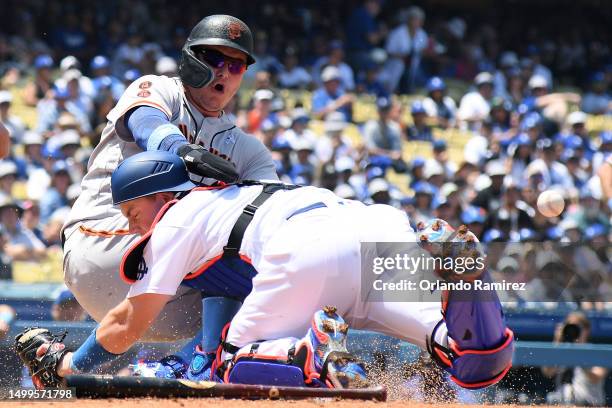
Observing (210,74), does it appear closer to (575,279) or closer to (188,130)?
(188,130)

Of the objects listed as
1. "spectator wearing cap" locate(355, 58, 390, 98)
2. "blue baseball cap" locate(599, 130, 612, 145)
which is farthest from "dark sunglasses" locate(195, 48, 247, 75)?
"spectator wearing cap" locate(355, 58, 390, 98)

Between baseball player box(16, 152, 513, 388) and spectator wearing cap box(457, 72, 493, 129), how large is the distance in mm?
9258

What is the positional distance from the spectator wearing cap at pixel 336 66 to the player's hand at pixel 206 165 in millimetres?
9762

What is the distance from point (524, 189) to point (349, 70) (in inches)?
180

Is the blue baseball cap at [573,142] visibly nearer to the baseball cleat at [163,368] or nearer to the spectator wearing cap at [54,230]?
the spectator wearing cap at [54,230]

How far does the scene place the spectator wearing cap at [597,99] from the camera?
15.2 m

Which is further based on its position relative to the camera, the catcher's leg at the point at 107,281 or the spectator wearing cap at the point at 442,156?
the spectator wearing cap at the point at 442,156

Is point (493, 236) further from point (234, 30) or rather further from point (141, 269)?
point (141, 269)

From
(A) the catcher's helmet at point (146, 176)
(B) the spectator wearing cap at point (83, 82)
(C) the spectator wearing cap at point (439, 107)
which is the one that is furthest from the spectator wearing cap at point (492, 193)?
(A) the catcher's helmet at point (146, 176)

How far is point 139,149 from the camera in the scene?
5.11 meters

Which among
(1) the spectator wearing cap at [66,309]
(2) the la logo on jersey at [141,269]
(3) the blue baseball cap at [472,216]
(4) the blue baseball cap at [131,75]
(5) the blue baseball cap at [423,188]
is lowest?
(1) the spectator wearing cap at [66,309]

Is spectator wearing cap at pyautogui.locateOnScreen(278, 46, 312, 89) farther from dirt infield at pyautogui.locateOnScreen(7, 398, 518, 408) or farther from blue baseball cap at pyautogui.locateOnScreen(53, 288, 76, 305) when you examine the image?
dirt infield at pyautogui.locateOnScreen(7, 398, 518, 408)

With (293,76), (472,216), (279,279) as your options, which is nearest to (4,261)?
(472,216)

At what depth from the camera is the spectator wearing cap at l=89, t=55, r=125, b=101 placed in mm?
12039
